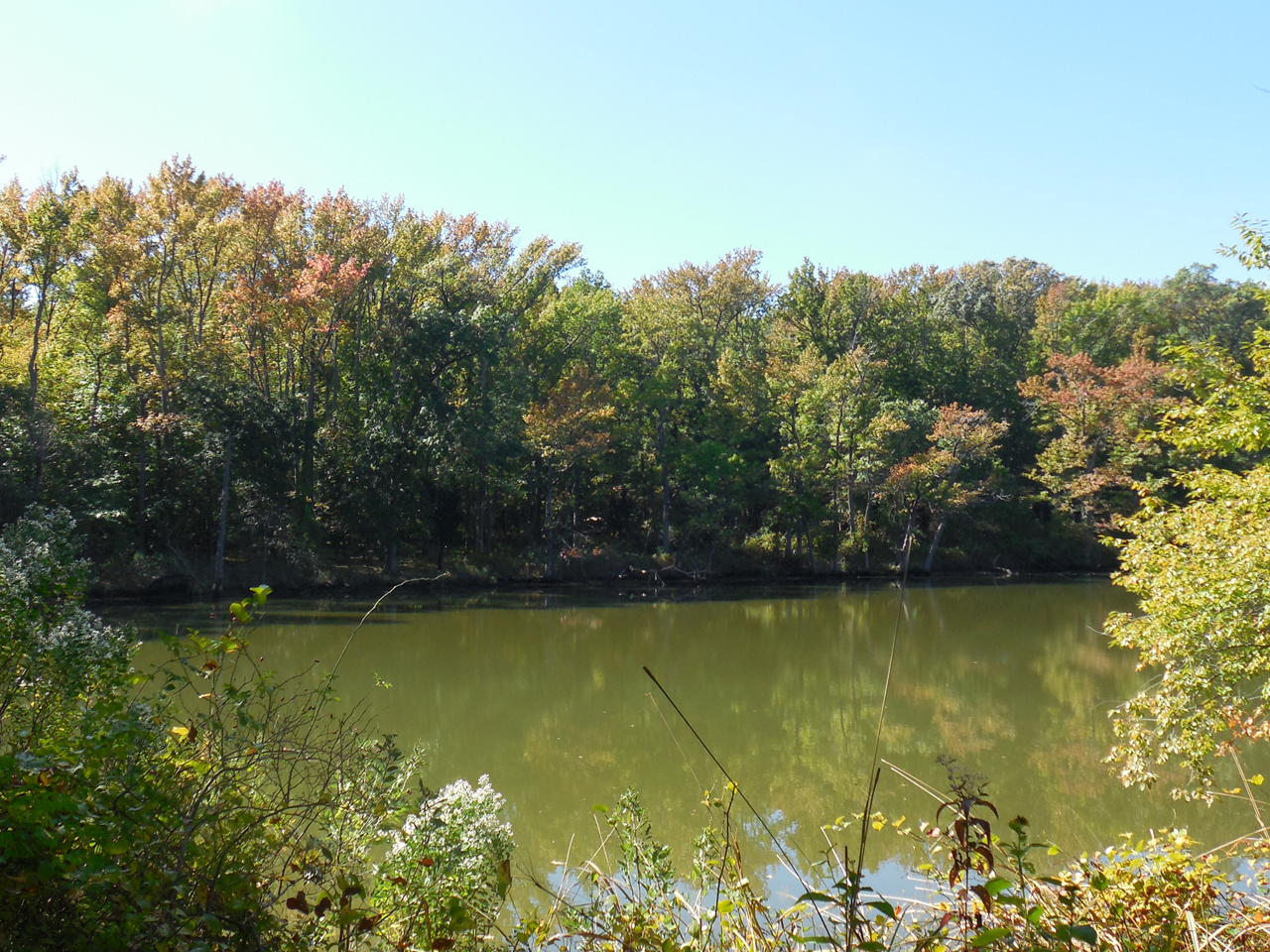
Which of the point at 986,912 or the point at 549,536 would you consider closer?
the point at 986,912

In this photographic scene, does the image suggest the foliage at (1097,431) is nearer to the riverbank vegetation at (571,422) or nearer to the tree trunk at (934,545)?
the riverbank vegetation at (571,422)

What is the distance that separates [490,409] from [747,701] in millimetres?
15831

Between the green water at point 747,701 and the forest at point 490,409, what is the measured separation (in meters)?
4.17

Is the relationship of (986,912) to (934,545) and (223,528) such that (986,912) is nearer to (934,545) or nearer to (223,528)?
(223,528)

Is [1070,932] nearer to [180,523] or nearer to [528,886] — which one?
[528,886]

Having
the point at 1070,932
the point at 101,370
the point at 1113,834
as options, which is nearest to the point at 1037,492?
the point at 1113,834

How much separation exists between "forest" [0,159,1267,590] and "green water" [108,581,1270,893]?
417 centimetres

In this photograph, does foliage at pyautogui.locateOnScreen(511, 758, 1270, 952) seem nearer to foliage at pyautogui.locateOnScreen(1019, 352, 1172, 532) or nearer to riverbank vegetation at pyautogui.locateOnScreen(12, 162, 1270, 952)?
riverbank vegetation at pyautogui.locateOnScreen(12, 162, 1270, 952)

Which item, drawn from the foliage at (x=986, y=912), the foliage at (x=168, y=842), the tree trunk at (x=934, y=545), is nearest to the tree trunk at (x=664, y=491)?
the tree trunk at (x=934, y=545)

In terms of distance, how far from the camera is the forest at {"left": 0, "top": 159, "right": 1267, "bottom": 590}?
22891 mm

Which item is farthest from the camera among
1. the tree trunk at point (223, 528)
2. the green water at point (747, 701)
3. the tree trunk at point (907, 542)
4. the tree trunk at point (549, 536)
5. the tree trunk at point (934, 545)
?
the tree trunk at point (934, 545)

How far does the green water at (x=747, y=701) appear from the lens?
27.9 ft

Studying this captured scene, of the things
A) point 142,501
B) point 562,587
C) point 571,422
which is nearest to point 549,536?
point 562,587

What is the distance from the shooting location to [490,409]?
88.6 ft
